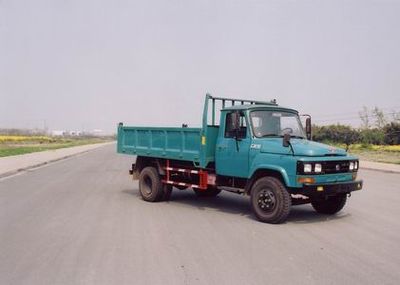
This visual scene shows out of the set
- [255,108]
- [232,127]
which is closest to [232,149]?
[232,127]

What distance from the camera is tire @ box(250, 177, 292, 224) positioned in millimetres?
9000

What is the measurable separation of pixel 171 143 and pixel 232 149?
7.17ft

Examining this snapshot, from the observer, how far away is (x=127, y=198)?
1305 centimetres

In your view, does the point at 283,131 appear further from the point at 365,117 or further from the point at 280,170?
the point at 365,117

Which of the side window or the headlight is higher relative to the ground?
the side window

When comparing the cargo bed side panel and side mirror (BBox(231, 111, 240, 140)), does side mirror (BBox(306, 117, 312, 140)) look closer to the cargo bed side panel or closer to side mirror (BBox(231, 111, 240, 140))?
side mirror (BBox(231, 111, 240, 140))

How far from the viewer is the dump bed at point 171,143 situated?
35.8 ft

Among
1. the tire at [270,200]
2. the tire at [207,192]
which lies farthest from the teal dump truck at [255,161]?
the tire at [207,192]

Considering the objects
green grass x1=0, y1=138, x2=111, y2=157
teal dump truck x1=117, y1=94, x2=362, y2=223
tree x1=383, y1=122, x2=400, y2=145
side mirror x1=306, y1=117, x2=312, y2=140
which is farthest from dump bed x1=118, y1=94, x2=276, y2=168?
tree x1=383, y1=122, x2=400, y2=145

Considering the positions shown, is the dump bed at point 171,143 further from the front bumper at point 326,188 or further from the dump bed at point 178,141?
the front bumper at point 326,188

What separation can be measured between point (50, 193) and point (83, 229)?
590 centimetres

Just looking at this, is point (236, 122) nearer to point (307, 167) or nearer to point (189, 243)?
point (307, 167)

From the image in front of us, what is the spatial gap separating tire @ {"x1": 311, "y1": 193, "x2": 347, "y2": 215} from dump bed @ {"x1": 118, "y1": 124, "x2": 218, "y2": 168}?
2.60 meters

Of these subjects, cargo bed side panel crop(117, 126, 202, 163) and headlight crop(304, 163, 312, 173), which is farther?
cargo bed side panel crop(117, 126, 202, 163)
